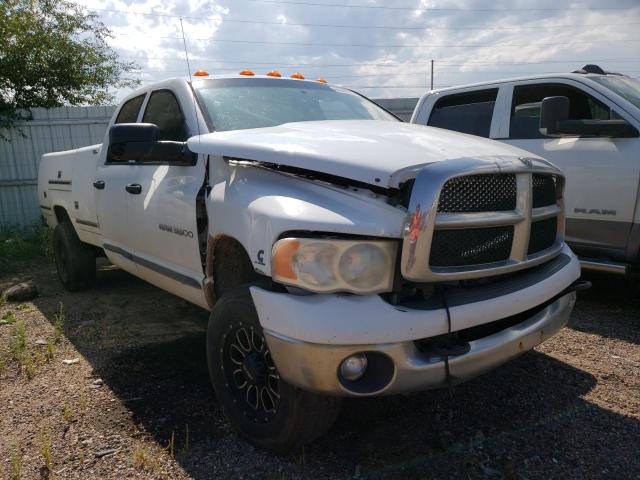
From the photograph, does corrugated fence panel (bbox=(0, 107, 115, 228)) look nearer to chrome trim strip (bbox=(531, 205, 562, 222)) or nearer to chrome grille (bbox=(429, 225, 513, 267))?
chrome trim strip (bbox=(531, 205, 562, 222))

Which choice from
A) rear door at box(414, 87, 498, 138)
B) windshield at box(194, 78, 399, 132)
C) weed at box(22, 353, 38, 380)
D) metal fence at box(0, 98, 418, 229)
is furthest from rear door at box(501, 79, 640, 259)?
metal fence at box(0, 98, 418, 229)

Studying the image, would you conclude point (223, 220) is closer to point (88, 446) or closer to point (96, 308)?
point (88, 446)

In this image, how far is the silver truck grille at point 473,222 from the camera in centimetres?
208

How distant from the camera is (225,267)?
2.94m

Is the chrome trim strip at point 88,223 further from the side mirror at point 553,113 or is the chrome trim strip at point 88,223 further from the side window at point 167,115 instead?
the side mirror at point 553,113

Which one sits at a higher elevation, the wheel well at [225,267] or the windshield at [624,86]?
the windshield at [624,86]

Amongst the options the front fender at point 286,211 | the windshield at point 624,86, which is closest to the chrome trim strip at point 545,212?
the front fender at point 286,211

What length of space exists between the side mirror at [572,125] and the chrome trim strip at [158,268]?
128 inches

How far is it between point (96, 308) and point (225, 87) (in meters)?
2.65

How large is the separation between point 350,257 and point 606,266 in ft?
10.3

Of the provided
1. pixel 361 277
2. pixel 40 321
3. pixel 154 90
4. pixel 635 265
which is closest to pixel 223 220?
pixel 361 277

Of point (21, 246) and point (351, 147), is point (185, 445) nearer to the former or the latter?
point (351, 147)

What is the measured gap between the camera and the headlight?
2.09 meters

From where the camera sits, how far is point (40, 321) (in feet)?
15.4
